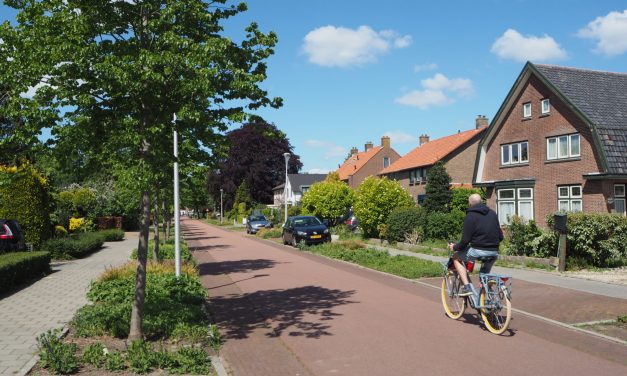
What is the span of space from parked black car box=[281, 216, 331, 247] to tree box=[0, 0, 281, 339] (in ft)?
60.9

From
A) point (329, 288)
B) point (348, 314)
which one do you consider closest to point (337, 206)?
point (329, 288)

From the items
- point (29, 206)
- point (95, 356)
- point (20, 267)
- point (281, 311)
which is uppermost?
point (29, 206)

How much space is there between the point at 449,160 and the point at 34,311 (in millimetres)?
41213

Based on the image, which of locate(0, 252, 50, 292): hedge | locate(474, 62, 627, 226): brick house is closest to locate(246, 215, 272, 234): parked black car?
locate(474, 62, 627, 226): brick house

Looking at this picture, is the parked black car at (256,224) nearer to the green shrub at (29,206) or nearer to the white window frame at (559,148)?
the white window frame at (559,148)

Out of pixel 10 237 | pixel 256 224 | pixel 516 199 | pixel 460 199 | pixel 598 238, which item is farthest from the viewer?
pixel 256 224

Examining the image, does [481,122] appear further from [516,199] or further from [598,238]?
[598,238]

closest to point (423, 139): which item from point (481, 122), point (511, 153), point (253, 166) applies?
point (481, 122)

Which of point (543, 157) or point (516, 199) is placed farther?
point (516, 199)

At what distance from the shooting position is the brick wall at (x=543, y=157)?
23594mm

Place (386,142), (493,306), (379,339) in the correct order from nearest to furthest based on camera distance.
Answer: (379,339), (493,306), (386,142)

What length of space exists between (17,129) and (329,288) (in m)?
7.65

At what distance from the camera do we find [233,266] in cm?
1777

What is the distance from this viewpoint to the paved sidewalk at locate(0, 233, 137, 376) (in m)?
6.38
